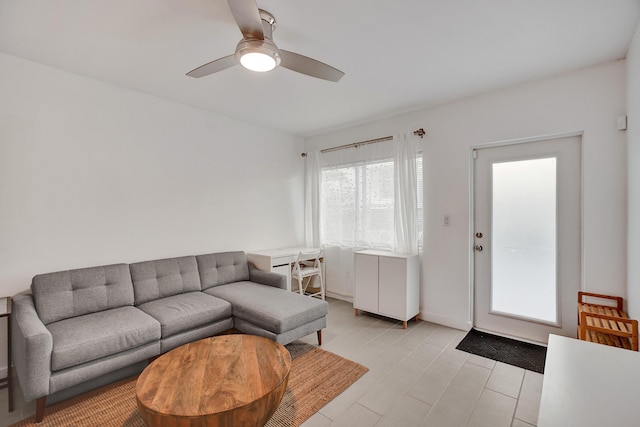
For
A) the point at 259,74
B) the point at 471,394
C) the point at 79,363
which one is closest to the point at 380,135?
the point at 259,74

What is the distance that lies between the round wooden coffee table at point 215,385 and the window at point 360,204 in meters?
2.29

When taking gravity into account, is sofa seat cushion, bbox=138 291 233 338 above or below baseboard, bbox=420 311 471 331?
above

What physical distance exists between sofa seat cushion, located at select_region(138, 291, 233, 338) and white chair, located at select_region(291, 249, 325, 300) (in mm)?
1284

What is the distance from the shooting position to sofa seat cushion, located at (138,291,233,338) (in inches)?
97.9

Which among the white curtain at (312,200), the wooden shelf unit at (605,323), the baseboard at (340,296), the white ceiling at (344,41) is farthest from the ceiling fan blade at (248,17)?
the baseboard at (340,296)

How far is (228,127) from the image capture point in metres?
3.88

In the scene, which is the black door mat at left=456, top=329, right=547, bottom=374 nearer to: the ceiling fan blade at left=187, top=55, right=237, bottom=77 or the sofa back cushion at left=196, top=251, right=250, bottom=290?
the sofa back cushion at left=196, top=251, right=250, bottom=290

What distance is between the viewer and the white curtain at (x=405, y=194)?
3.59 metres

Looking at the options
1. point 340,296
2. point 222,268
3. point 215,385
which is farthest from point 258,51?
point 340,296

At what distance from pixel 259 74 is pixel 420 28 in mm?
1380

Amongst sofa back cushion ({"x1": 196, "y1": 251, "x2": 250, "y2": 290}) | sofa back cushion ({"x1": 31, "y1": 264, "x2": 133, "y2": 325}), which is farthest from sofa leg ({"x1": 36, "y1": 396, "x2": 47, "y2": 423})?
sofa back cushion ({"x1": 196, "y1": 251, "x2": 250, "y2": 290})

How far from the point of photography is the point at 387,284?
11.5 ft

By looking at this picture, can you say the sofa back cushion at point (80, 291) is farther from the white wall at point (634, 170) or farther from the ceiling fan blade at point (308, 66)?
the white wall at point (634, 170)

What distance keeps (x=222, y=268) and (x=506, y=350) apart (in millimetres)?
3043
